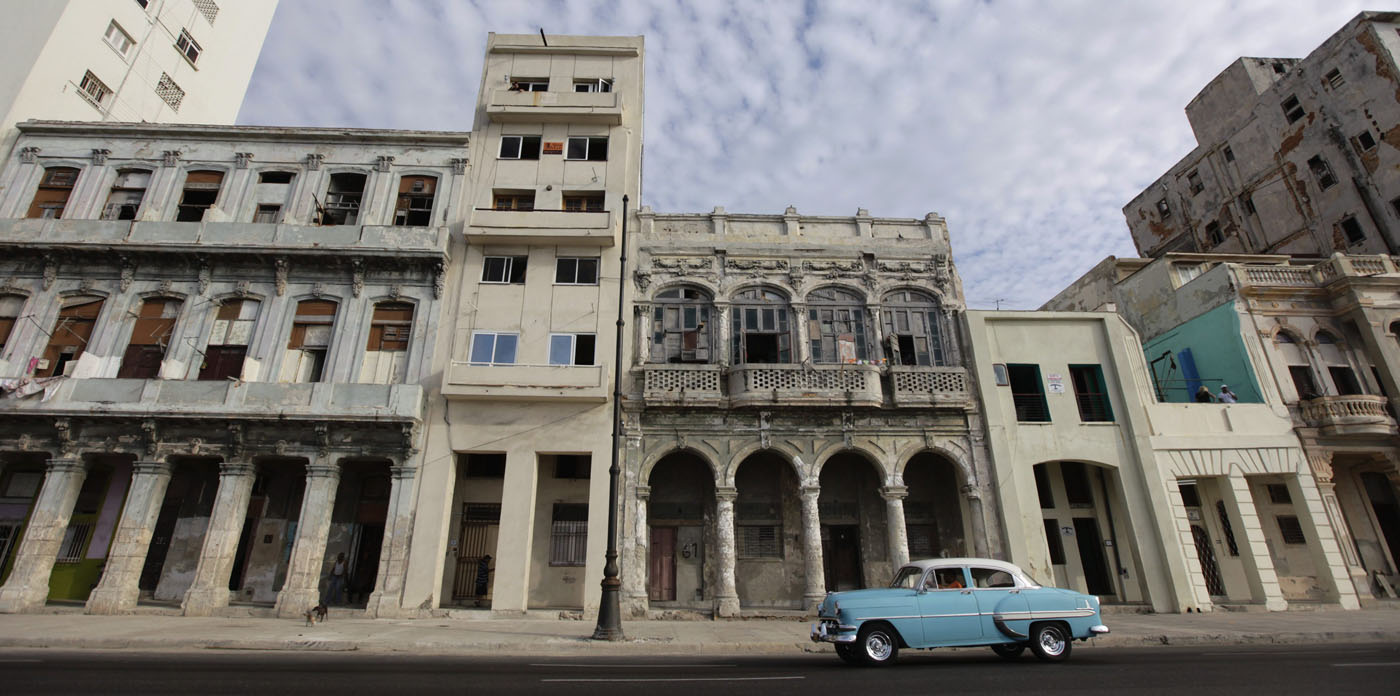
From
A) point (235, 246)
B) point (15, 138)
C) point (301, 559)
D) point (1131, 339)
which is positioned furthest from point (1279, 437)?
point (15, 138)

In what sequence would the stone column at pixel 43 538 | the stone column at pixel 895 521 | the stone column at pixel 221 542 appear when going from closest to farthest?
the stone column at pixel 43 538, the stone column at pixel 221 542, the stone column at pixel 895 521

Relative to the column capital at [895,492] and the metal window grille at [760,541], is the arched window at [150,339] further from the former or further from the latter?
the column capital at [895,492]

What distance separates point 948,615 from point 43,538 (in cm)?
2297

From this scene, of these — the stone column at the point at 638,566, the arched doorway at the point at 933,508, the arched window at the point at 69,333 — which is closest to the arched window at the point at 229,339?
the arched window at the point at 69,333

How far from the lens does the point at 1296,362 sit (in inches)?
816

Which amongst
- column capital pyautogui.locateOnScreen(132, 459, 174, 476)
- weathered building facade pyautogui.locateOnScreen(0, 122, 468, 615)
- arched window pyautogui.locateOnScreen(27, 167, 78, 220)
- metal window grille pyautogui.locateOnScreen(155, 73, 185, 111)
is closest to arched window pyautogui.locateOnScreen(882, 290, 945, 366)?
weathered building facade pyautogui.locateOnScreen(0, 122, 468, 615)

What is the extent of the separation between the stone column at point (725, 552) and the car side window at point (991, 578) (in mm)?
8456

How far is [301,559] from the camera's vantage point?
53.7ft

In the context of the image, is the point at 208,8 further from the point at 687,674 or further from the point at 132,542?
the point at 687,674

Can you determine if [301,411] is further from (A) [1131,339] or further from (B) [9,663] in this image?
(A) [1131,339]

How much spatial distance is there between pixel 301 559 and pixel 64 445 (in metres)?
7.77

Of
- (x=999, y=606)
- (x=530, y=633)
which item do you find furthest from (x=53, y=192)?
(x=999, y=606)

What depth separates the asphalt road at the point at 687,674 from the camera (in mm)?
7316

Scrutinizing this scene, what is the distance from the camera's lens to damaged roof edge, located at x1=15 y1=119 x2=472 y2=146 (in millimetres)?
20906
